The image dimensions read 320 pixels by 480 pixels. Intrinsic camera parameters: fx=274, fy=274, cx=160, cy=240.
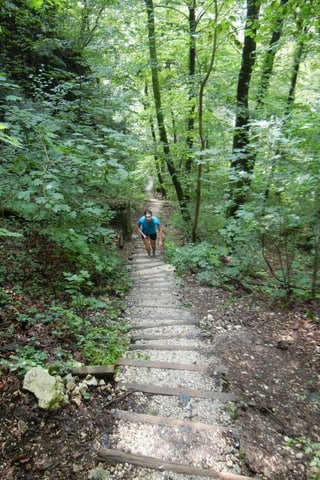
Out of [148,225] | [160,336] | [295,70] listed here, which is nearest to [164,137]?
[148,225]

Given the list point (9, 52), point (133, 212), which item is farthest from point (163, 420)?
point (133, 212)

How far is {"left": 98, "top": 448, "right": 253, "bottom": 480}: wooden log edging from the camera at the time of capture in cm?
217

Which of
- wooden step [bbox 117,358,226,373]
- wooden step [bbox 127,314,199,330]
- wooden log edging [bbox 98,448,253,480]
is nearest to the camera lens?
wooden log edging [bbox 98,448,253,480]

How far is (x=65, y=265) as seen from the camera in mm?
5492

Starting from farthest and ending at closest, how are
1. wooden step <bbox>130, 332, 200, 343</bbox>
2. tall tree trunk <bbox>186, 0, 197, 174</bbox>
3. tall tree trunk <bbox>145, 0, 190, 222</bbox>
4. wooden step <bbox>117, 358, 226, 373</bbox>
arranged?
tall tree trunk <bbox>145, 0, 190, 222</bbox> < tall tree trunk <bbox>186, 0, 197, 174</bbox> < wooden step <bbox>130, 332, 200, 343</bbox> < wooden step <bbox>117, 358, 226, 373</bbox>

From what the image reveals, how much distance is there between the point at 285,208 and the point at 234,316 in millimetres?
2105

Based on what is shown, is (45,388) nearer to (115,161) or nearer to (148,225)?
(115,161)

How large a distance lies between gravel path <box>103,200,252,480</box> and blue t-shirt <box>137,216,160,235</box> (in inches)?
166

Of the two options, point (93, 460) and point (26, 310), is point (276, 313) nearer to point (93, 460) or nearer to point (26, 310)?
point (93, 460)

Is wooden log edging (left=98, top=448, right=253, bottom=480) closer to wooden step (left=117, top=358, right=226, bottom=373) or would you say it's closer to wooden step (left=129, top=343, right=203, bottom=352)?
wooden step (left=117, top=358, right=226, bottom=373)

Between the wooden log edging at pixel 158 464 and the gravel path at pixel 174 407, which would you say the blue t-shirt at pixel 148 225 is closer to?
the gravel path at pixel 174 407

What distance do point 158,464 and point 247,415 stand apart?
3.74 ft

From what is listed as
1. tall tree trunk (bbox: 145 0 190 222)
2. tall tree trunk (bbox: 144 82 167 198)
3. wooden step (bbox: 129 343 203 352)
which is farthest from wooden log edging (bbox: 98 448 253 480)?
tall tree trunk (bbox: 144 82 167 198)

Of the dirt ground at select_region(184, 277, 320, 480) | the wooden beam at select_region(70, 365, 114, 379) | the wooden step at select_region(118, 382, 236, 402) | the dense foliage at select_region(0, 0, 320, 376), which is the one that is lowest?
the dirt ground at select_region(184, 277, 320, 480)
